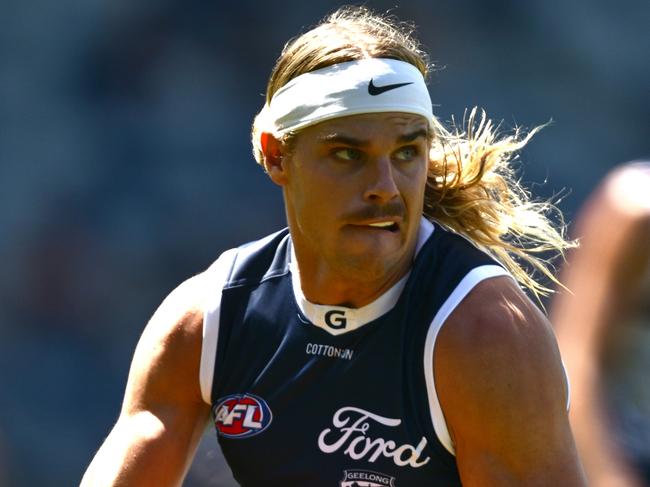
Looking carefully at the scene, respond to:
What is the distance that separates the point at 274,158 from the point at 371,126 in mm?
374

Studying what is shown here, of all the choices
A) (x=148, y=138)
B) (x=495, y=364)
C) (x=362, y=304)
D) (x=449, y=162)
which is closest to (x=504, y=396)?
(x=495, y=364)

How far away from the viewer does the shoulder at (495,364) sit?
2520mm

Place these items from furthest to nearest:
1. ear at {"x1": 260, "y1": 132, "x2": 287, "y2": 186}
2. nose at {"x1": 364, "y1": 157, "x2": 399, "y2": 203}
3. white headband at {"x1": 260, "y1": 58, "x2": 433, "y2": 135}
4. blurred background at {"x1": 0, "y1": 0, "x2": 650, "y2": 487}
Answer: blurred background at {"x1": 0, "y1": 0, "x2": 650, "y2": 487} → ear at {"x1": 260, "y1": 132, "x2": 287, "y2": 186} → white headband at {"x1": 260, "y1": 58, "x2": 433, "y2": 135} → nose at {"x1": 364, "y1": 157, "x2": 399, "y2": 203}

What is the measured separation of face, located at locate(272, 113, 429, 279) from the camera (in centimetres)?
270

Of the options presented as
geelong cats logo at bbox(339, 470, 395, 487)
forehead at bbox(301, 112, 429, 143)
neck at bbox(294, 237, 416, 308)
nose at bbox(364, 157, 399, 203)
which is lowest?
geelong cats logo at bbox(339, 470, 395, 487)

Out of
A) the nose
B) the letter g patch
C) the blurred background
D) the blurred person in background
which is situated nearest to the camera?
the nose

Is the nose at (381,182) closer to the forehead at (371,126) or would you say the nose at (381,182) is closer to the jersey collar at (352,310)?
the forehead at (371,126)

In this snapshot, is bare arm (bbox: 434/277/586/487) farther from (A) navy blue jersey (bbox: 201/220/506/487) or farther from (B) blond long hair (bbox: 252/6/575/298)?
(B) blond long hair (bbox: 252/6/575/298)

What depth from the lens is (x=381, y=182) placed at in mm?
2676

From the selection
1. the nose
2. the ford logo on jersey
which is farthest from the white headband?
the ford logo on jersey

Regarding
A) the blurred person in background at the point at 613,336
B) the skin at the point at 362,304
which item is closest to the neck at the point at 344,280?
the skin at the point at 362,304

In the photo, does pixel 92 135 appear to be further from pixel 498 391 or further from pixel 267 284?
pixel 498 391

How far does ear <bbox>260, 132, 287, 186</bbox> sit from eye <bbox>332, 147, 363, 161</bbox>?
0.24 meters

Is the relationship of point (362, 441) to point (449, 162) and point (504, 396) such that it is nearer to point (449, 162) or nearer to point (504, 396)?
point (504, 396)
